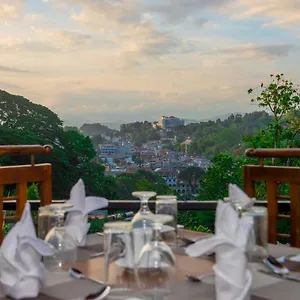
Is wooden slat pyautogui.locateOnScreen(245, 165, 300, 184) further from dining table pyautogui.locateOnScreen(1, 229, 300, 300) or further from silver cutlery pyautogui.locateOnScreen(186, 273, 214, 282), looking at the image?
silver cutlery pyautogui.locateOnScreen(186, 273, 214, 282)

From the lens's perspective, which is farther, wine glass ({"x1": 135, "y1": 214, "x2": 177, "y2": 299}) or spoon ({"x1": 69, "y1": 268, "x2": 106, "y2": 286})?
spoon ({"x1": 69, "y1": 268, "x2": 106, "y2": 286})

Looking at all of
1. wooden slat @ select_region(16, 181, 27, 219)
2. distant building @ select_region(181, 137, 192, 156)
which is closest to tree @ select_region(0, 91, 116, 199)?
distant building @ select_region(181, 137, 192, 156)

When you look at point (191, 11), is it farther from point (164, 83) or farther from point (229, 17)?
point (164, 83)

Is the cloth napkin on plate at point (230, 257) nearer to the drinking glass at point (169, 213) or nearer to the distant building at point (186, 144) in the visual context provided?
the drinking glass at point (169, 213)

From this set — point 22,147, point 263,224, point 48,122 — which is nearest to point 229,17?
point 48,122

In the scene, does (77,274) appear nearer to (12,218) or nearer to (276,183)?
(12,218)

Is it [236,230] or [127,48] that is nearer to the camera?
[236,230]

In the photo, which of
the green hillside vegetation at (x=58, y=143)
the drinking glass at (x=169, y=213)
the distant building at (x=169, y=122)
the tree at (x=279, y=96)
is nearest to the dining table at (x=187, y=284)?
the drinking glass at (x=169, y=213)
